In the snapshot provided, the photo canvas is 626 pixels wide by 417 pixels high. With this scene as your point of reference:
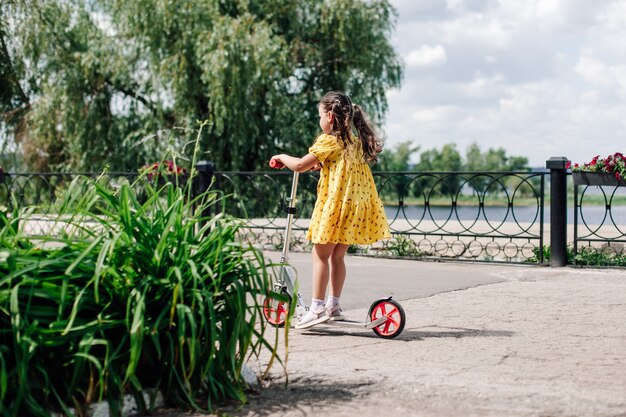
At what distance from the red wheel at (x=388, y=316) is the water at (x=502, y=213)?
18.6ft

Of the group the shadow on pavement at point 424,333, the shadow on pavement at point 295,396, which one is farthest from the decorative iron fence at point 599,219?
the shadow on pavement at point 295,396

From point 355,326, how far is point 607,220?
6.29 meters

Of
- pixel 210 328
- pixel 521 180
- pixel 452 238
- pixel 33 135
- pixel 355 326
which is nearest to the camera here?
pixel 210 328

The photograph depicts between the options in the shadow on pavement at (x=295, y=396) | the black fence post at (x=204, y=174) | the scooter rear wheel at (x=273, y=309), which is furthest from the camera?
the black fence post at (x=204, y=174)

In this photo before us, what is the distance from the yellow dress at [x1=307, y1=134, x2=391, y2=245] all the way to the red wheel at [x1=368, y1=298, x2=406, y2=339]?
429 millimetres

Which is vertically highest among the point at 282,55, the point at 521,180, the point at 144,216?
the point at 282,55

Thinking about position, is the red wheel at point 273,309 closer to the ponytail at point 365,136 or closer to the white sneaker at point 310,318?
the white sneaker at point 310,318

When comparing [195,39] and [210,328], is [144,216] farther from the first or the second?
[195,39]

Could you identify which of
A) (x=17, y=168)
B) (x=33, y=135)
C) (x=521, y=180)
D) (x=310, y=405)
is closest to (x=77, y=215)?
(x=310, y=405)

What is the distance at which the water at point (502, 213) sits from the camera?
34.5 feet

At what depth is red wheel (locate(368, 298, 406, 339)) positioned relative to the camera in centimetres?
542

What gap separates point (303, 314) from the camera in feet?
18.9

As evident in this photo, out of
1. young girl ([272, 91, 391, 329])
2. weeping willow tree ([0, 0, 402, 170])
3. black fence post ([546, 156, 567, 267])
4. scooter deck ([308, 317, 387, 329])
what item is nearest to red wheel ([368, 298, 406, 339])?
scooter deck ([308, 317, 387, 329])

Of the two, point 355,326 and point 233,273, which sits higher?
point 233,273
